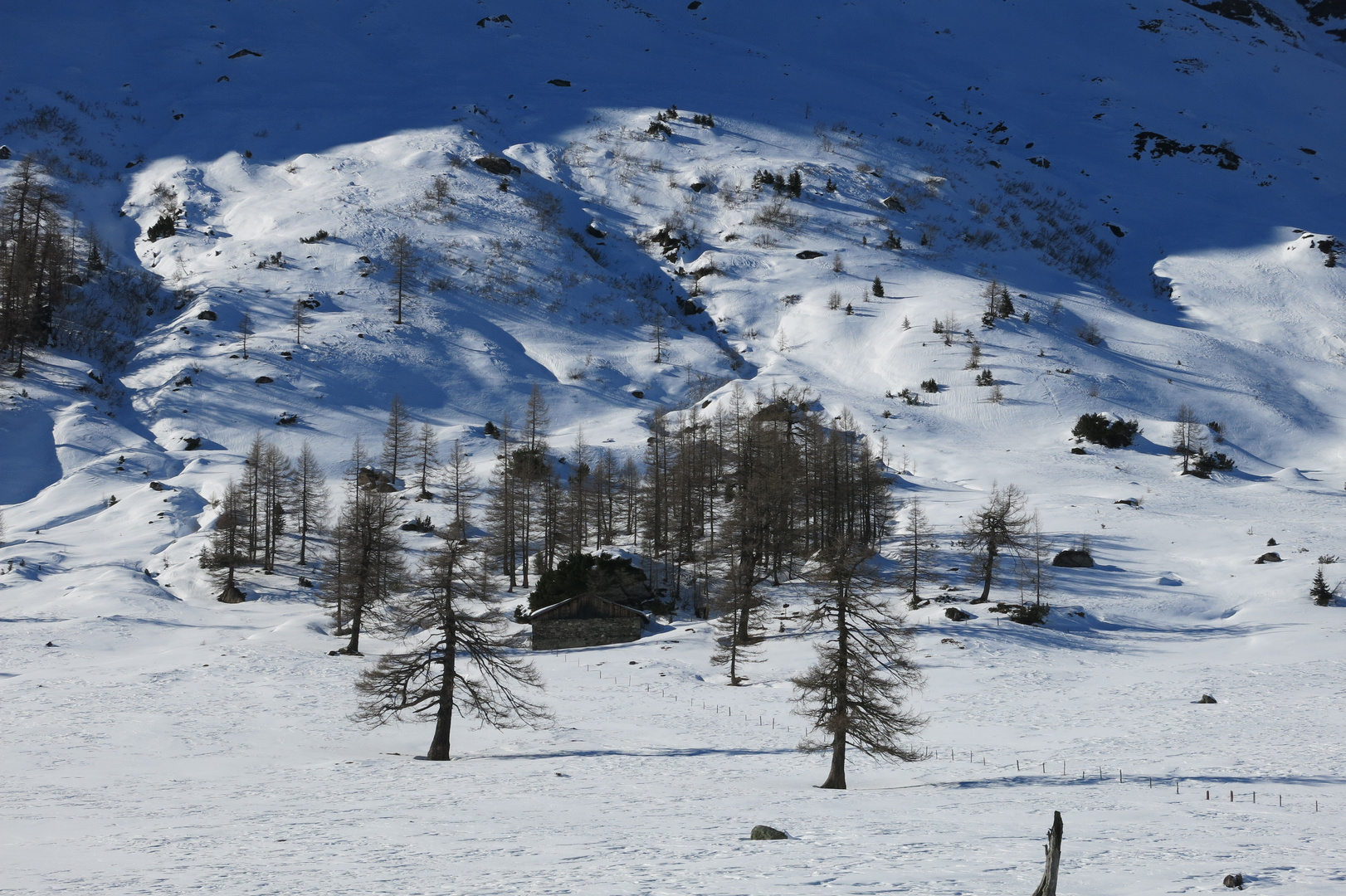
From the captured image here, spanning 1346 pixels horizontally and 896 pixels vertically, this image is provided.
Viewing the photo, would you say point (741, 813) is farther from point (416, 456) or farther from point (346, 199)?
point (346, 199)

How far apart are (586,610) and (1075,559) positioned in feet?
100

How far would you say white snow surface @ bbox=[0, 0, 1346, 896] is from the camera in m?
18.2

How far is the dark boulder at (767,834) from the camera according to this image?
16500 mm

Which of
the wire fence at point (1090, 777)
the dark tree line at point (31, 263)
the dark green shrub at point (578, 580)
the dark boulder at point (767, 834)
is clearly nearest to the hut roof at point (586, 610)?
the dark green shrub at point (578, 580)

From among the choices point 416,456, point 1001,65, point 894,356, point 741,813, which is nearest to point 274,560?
point 416,456

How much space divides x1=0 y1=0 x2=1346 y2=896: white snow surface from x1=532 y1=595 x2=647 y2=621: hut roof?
251cm

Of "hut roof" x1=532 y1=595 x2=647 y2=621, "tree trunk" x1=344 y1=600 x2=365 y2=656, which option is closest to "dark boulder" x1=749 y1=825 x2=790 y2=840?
"tree trunk" x1=344 y1=600 x2=365 y2=656

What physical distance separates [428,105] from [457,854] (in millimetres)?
150405

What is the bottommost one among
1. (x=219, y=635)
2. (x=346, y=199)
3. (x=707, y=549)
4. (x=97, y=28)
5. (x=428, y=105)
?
(x=219, y=635)

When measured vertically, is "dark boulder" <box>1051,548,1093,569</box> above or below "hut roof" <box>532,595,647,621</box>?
above

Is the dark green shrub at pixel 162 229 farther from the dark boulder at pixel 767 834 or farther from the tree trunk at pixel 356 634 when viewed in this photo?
the dark boulder at pixel 767 834

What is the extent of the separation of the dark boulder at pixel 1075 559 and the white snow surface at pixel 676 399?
9.26ft

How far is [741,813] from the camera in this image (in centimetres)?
1958

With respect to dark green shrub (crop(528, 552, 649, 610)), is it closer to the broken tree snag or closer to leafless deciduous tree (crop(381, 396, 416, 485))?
leafless deciduous tree (crop(381, 396, 416, 485))
